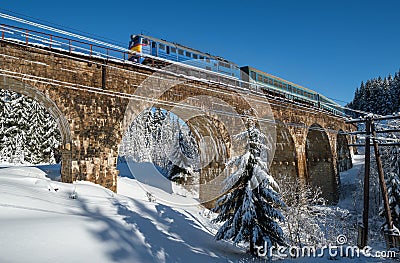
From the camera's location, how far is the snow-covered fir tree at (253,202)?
10367 mm

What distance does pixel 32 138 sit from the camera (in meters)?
33.2

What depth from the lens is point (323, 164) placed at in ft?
101

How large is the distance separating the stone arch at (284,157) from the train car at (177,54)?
733 centimetres

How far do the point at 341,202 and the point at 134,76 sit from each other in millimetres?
26139

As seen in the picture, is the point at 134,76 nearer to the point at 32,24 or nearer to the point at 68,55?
the point at 68,55

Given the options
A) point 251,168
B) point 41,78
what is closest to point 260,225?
point 251,168

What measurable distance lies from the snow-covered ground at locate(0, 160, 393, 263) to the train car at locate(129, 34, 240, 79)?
11.6m

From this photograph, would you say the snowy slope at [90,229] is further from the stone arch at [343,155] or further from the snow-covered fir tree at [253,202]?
the stone arch at [343,155]

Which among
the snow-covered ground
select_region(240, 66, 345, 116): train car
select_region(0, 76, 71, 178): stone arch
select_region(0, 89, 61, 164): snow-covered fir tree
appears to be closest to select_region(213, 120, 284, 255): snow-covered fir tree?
the snow-covered ground

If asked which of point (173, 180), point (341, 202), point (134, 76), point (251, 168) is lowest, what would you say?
point (341, 202)

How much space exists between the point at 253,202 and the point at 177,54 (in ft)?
53.5

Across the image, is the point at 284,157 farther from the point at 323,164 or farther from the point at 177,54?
the point at 177,54

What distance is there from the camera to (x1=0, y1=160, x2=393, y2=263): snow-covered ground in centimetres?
600

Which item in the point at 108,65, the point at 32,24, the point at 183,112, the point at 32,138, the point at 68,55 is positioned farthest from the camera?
the point at 32,138
